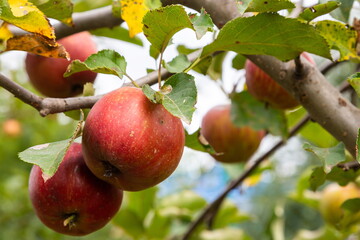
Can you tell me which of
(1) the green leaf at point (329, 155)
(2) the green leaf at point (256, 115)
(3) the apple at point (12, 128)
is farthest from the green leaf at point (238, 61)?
(3) the apple at point (12, 128)

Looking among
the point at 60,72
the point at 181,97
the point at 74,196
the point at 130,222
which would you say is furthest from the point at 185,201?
the point at 181,97

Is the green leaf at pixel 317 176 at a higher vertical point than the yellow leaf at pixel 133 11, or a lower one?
lower

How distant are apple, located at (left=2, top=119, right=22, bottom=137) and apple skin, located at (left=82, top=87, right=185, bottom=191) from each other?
2323 millimetres

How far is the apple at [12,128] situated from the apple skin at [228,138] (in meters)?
1.75

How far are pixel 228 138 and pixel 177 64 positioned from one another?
0.67 meters

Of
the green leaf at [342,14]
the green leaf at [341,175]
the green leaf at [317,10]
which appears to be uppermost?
the green leaf at [317,10]

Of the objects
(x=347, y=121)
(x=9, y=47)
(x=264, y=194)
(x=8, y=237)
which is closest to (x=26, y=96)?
(x=9, y=47)

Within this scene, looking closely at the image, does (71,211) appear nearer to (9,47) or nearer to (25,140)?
(9,47)

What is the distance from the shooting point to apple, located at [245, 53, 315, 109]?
3.79 feet

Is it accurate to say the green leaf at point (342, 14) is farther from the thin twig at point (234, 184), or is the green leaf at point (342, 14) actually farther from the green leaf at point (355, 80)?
the thin twig at point (234, 184)

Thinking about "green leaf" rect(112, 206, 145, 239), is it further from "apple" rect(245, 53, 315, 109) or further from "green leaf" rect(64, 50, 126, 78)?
"green leaf" rect(64, 50, 126, 78)

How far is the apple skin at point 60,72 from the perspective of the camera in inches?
41.6

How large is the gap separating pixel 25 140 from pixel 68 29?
206 centimetres

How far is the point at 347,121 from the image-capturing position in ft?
2.54
